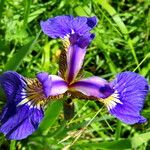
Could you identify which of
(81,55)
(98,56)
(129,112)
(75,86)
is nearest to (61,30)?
(81,55)

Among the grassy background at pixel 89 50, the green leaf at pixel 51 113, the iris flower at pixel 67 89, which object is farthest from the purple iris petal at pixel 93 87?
the grassy background at pixel 89 50

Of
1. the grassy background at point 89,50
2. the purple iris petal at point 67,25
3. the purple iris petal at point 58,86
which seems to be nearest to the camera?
the purple iris petal at point 58,86

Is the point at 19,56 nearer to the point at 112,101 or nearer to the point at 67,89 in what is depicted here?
the point at 67,89

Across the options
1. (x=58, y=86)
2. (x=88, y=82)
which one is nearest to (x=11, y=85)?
(x=58, y=86)

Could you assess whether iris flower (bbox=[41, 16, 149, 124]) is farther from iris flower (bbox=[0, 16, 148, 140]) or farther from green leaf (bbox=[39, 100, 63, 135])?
green leaf (bbox=[39, 100, 63, 135])

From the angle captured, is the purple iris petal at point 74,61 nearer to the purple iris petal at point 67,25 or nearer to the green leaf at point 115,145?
the purple iris petal at point 67,25

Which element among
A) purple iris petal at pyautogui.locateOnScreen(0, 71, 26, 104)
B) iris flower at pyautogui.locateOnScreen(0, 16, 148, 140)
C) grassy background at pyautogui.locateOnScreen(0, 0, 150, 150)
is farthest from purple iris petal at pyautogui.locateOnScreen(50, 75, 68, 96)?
grassy background at pyautogui.locateOnScreen(0, 0, 150, 150)
